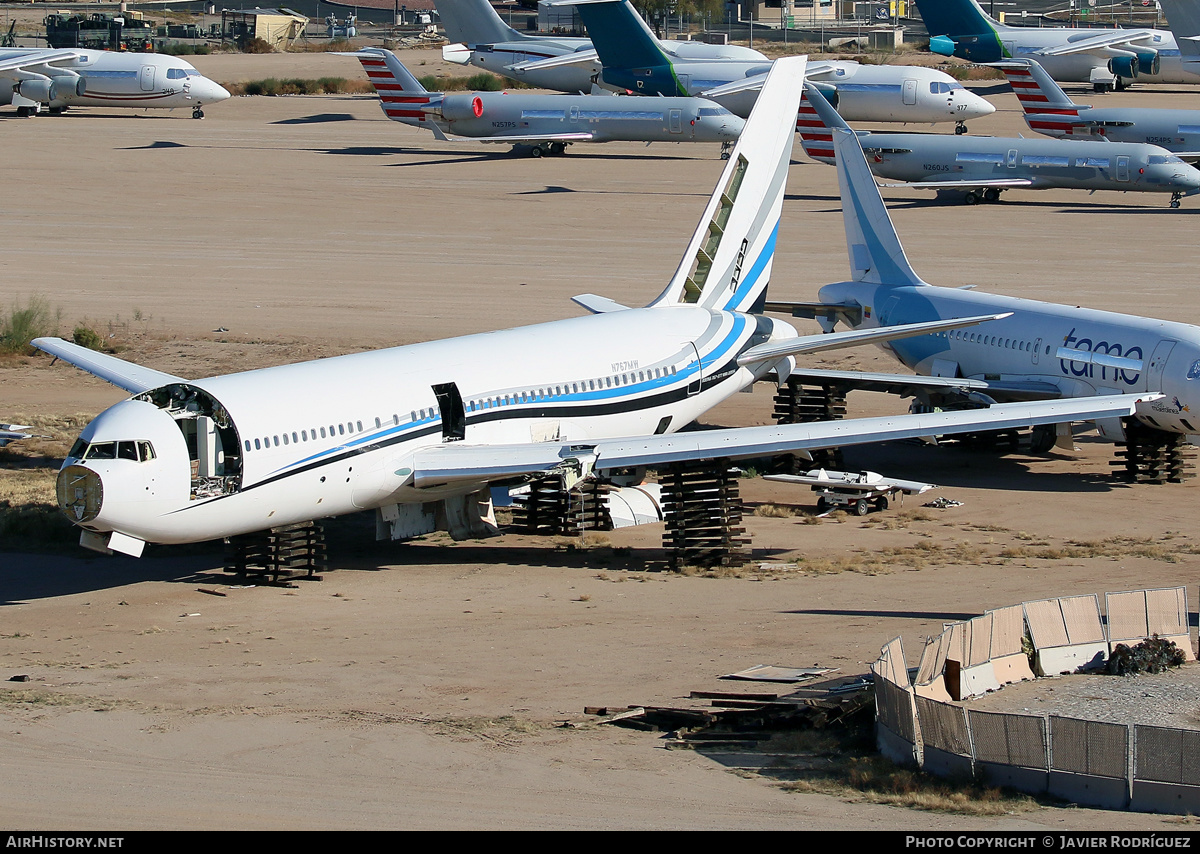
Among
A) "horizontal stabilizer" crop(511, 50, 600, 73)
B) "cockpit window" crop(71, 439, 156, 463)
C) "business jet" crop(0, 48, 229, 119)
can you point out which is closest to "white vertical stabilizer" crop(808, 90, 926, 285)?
"cockpit window" crop(71, 439, 156, 463)

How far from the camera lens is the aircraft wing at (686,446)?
3128 centimetres

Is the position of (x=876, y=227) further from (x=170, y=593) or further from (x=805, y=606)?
(x=170, y=593)

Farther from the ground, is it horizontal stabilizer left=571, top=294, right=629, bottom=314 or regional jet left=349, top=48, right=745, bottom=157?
regional jet left=349, top=48, right=745, bottom=157

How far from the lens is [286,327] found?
2275 inches

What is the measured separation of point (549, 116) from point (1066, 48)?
6027 cm

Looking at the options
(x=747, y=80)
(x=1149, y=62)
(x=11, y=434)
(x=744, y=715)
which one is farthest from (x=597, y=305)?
(x=1149, y=62)

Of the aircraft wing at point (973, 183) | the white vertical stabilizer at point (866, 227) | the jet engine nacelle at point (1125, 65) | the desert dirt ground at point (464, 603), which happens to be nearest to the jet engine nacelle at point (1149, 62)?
the jet engine nacelle at point (1125, 65)

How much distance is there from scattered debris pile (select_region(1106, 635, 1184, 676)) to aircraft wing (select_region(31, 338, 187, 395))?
2037 centimetres

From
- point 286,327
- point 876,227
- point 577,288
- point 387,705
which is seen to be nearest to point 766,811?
point 387,705

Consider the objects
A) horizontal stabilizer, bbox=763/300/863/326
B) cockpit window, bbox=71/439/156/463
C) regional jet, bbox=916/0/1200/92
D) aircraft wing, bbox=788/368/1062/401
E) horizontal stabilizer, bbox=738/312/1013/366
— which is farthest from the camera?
regional jet, bbox=916/0/1200/92

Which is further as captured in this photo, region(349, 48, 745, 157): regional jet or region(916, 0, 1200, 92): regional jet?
region(916, 0, 1200, 92): regional jet

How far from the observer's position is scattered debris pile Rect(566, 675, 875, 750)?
69.1 ft

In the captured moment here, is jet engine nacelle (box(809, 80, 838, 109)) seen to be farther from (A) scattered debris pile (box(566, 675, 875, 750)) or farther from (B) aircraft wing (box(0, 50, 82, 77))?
(A) scattered debris pile (box(566, 675, 875, 750))
